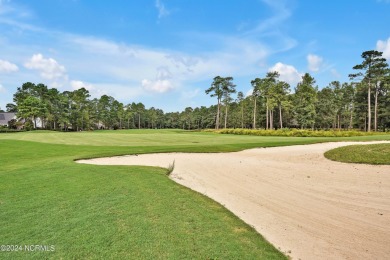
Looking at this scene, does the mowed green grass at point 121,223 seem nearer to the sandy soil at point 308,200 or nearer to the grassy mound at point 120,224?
the grassy mound at point 120,224

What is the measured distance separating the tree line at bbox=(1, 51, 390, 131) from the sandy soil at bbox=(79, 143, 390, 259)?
44896 millimetres

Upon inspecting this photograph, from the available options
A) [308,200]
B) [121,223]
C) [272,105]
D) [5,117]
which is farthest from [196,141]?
[5,117]

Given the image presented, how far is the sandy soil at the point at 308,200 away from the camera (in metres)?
4.79

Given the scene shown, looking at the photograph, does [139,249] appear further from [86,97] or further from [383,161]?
[86,97]

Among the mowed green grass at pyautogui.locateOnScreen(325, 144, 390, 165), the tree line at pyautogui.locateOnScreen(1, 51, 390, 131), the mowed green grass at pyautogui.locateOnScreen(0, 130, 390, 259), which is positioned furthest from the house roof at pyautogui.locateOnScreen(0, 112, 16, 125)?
the mowed green grass at pyautogui.locateOnScreen(325, 144, 390, 165)

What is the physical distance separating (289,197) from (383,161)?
7325 millimetres

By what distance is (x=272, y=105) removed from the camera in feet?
209

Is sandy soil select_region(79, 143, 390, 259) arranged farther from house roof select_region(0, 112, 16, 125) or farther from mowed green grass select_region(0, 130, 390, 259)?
house roof select_region(0, 112, 16, 125)

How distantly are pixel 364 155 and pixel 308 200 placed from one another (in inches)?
317

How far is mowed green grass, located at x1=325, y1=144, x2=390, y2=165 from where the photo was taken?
41.8 feet

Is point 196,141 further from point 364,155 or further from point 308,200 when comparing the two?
point 308,200

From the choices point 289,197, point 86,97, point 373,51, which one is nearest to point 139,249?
point 289,197

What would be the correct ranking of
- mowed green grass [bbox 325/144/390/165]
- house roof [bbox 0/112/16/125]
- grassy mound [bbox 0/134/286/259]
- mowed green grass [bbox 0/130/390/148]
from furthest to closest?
house roof [bbox 0/112/16/125] → mowed green grass [bbox 0/130/390/148] → mowed green grass [bbox 325/144/390/165] → grassy mound [bbox 0/134/286/259]

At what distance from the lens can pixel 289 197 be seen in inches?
309
